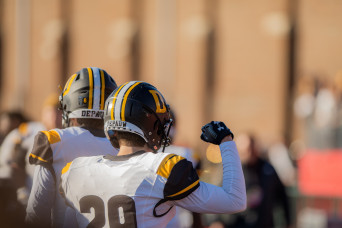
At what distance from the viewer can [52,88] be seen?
29375 millimetres

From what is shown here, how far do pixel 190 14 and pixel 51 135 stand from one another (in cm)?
2307

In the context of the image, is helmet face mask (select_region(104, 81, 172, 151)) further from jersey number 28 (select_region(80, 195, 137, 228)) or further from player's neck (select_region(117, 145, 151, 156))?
jersey number 28 (select_region(80, 195, 137, 228))

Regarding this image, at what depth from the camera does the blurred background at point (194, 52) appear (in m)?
24.3

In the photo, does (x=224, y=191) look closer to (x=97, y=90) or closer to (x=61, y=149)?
(x=61, y=149)

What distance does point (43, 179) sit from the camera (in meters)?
3.92

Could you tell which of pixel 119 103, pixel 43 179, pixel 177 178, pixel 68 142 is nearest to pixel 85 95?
pixel 68 142

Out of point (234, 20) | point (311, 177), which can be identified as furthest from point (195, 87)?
point (311, 177)

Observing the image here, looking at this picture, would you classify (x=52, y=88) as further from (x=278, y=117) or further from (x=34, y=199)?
(x=34, y=199)

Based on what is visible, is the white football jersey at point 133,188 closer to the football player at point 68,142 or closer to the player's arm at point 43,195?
the football player at point 68,142

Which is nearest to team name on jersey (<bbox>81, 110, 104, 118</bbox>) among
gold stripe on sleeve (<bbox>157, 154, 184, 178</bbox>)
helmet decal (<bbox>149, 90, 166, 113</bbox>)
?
helmet decal (<bbox>149, 90, 166, 113</bbox>)

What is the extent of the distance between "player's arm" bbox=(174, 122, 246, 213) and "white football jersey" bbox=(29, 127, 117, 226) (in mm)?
878

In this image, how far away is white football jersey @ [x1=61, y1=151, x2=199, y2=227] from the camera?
10.8 ft

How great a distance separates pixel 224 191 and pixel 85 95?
1390mm

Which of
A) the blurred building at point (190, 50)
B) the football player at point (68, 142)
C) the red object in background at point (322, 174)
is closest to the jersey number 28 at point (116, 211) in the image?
the football player at point (68, 142)
